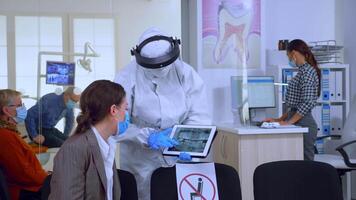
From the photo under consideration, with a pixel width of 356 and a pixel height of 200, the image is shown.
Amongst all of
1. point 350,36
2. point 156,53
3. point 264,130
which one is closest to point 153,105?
point 156,53

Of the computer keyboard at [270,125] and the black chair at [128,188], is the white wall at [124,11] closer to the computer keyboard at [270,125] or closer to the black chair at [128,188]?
the computer keyboard at [270,125]

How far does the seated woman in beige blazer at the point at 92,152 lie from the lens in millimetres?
1731

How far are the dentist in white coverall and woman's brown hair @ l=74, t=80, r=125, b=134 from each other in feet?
1.69

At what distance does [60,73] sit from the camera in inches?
171

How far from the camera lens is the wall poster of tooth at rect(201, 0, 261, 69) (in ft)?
14.3

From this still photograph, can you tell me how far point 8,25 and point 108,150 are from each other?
9.21 feet

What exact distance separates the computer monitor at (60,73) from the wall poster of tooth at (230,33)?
3.95 ft

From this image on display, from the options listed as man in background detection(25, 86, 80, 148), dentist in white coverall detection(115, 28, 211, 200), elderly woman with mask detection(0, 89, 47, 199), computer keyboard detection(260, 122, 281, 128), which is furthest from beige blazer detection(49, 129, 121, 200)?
man in background detection(25, 86, 80, 148)

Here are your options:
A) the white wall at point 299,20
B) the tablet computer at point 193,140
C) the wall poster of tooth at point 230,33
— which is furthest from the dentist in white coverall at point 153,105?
the white wall at point 299,20

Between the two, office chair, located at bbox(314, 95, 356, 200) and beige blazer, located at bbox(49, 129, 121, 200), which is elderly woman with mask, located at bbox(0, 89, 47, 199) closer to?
beige blazer, located at bbox(49, 129, 121, 200)

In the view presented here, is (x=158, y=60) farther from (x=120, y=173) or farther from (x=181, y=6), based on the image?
(x=181, y=6)

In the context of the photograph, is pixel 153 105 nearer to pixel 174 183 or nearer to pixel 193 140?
pixel 193 140

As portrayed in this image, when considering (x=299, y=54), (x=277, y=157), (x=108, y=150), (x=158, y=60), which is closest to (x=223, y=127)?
(x=277, y=157)

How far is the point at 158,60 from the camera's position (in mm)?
2303
